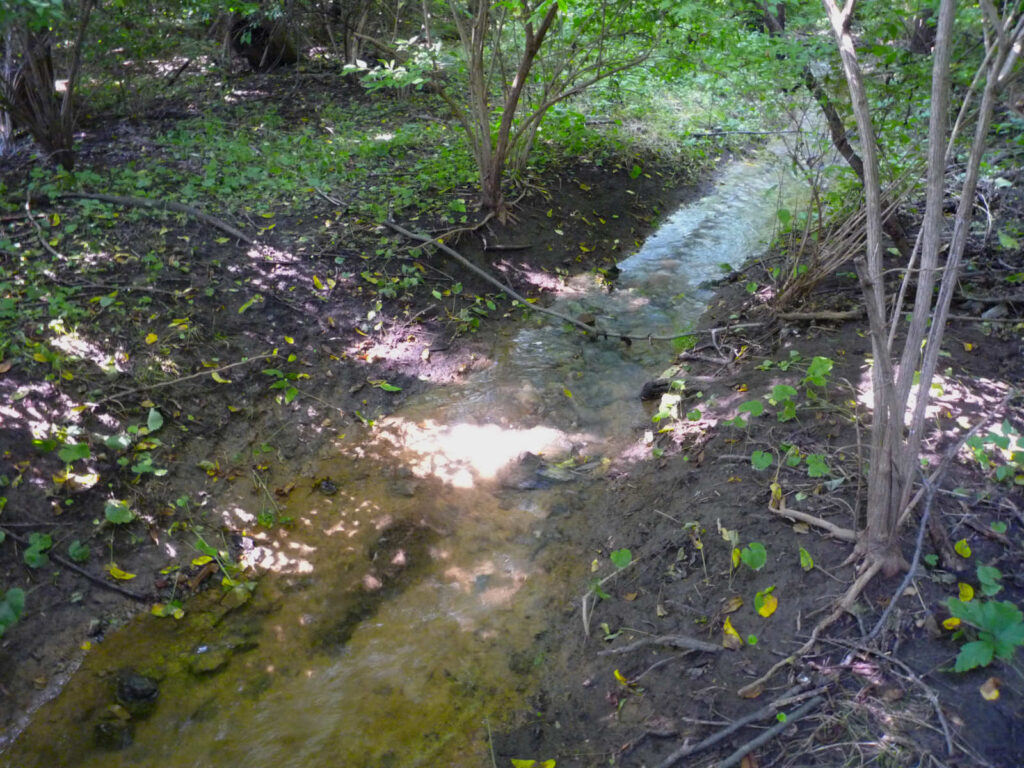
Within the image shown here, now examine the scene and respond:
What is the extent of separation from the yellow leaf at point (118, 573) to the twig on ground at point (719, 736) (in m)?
2.69

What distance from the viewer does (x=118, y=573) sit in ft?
11.1

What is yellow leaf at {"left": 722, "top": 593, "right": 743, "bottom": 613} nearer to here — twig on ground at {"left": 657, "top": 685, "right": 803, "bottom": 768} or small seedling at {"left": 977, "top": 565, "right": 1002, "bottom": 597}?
twig on ground at {"left": 657, "top": 685, "right": 803, "bottom": 768}

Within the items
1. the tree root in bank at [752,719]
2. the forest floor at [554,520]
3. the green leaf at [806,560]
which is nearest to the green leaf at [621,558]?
the forest floor at [554,520]

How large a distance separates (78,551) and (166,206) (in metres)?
3.25

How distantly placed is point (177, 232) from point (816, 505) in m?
4.95

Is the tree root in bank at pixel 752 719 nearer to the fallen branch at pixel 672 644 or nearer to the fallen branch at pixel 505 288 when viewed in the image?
the fallen branch at pixel 672 644

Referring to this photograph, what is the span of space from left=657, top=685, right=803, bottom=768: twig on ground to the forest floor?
0.02m

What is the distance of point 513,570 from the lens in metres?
3.63

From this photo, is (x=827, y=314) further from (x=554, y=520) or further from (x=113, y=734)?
(x=113, y=734)

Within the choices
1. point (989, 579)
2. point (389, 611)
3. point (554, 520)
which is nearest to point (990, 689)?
point (989, 579)

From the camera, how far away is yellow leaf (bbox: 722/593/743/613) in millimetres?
2877

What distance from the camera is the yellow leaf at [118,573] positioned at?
11.1 ft

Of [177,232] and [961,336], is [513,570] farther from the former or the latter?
[177,232]

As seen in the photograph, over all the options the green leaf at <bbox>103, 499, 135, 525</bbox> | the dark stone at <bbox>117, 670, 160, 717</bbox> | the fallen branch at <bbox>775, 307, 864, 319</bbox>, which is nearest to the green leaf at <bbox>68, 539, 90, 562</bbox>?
the green leaf at <bbox>103, 499, 135, 525</bbox>
